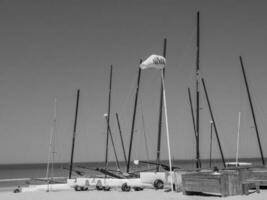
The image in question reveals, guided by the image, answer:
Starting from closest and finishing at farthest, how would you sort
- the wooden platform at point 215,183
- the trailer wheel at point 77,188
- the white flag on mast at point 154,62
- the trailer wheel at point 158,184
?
the wooden platform at point 215,183, the white flag on mast at point 154,62, the trailer wheel at point 158,184, the trailer wheel at point 77,188

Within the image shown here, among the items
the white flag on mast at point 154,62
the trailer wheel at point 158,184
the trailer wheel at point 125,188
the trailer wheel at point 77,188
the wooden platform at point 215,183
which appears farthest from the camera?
the trailer wheel at point 77,188

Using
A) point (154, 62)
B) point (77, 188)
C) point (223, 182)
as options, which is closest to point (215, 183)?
point (223, 182)

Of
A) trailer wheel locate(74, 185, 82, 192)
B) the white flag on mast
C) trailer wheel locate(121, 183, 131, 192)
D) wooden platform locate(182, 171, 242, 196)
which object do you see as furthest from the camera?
trailer wheel locate(74, 185, 82, 192)

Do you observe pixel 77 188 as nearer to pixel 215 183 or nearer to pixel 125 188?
pixel 125 188

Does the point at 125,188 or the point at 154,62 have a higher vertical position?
the point at 154,62

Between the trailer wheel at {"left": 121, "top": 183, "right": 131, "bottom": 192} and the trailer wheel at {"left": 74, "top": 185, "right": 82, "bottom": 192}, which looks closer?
the trailer wheel at {"left": 121, "top": 183, "right": 131, "bottom": 192}

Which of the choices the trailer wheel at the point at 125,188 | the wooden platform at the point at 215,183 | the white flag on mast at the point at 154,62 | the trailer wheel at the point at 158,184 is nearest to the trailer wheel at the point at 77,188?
the trailer wheel at the point at 125,188

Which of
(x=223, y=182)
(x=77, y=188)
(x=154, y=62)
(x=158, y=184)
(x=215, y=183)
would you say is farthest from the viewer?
(x=77, y=188)

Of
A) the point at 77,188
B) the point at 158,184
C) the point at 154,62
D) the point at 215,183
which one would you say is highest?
the point at 154,62

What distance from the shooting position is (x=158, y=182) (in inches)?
882

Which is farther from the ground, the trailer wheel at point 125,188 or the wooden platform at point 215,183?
the wooden platform at point 215,183

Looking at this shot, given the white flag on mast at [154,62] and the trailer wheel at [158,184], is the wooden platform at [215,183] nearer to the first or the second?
the trailer wheel at [158,184]

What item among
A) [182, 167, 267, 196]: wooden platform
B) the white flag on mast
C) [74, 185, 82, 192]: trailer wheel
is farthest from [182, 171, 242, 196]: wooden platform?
[74, 185, 82, 192]: trailer wheel

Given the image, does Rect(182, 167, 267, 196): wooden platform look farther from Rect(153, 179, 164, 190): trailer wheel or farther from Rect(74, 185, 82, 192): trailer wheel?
Rect(74, 185, 82, 192): trailer wheel
